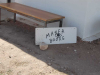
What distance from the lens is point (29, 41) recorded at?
4824 mm

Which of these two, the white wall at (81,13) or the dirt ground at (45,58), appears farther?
the white wall at (81,13)

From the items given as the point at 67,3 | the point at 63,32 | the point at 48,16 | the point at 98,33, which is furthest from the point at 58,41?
the point at 98,33

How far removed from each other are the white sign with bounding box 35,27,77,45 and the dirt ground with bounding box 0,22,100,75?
136mm

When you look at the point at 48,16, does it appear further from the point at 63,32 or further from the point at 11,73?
the point at 11,73

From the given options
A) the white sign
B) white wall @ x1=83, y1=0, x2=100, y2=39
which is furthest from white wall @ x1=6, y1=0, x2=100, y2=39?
the white sign

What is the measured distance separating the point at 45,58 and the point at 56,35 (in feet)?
2.62

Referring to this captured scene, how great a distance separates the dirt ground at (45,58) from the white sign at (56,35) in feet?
0.45

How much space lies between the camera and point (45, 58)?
403 cm

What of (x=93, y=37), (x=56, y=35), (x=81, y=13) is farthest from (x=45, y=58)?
(x=93, y=37)

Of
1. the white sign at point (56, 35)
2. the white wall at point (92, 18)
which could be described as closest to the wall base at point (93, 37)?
the white wall at point (92, 18)

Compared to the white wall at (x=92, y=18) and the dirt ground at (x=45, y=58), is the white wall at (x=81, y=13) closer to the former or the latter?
the white wall at (x=92, y=18)

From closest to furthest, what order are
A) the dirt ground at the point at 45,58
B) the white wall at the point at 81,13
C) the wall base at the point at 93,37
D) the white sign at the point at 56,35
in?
the dirt ground at the point at 45,58 → the white sign at the point at 56,35 → the white wall at the point at 81,13 → the wall base at the point at 93,37

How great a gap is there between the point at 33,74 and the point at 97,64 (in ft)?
4.52

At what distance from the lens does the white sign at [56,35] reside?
→ 14.8ft
